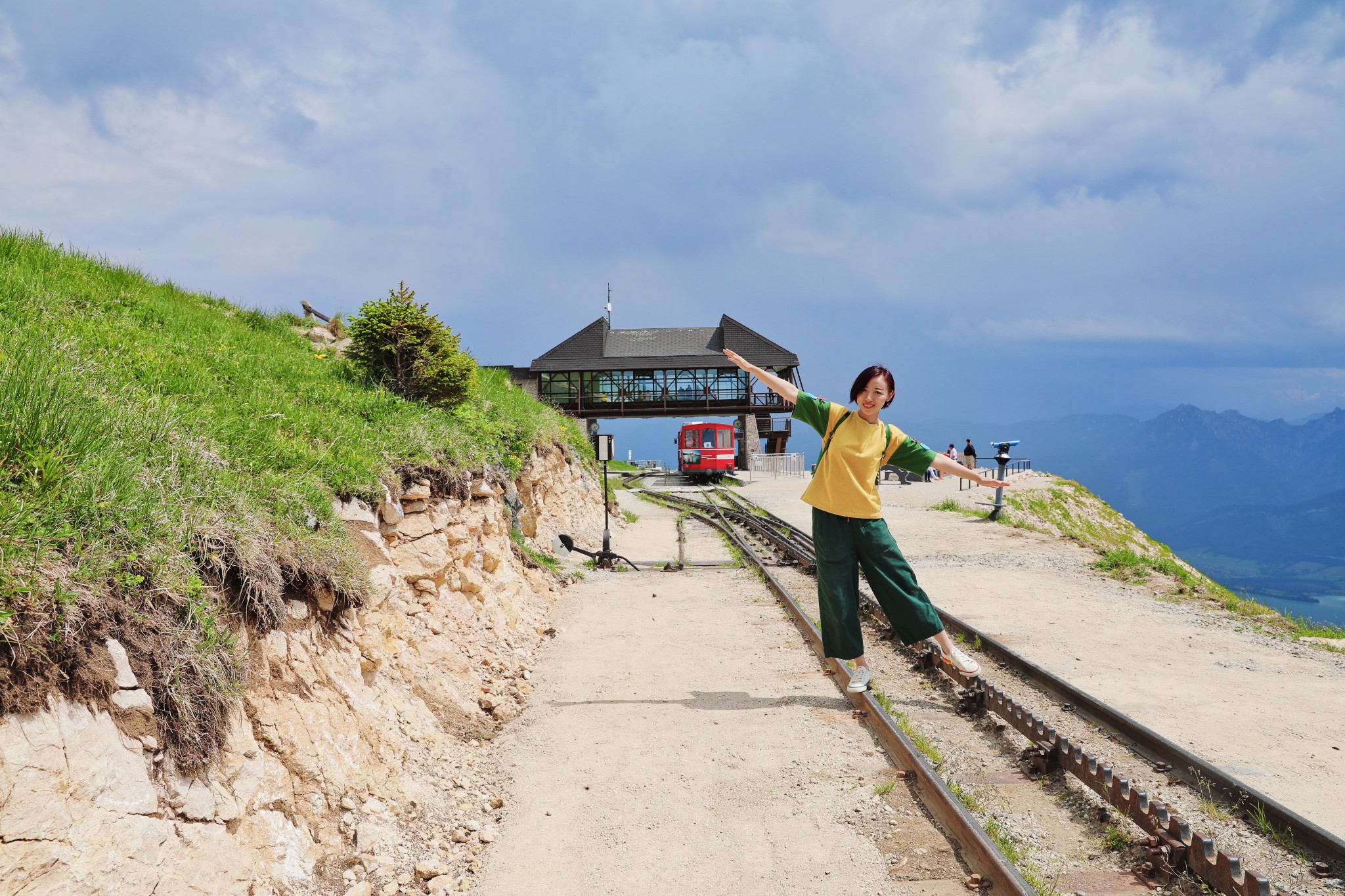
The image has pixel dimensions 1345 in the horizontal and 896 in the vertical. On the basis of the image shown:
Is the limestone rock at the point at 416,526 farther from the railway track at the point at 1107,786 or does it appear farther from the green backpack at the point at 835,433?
the railway track at the point at 1107,786

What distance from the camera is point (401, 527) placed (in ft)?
21.6

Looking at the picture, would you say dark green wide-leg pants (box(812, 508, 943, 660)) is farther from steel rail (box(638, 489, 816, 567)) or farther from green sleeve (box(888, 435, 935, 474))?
steel rail (box(638, 489, 816, 567))

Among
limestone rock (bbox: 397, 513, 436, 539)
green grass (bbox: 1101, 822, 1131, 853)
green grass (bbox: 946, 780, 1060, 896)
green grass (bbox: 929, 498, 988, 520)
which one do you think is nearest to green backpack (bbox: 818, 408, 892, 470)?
green grass (bbox: 946, 780, 1060, 896)

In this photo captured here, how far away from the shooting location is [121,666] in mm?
2826

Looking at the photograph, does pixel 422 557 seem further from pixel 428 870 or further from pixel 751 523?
pixel 751 523

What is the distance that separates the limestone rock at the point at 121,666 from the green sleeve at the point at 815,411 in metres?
4.15

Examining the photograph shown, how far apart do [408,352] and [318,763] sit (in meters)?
7.48

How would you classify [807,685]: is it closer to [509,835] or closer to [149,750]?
[509,835]

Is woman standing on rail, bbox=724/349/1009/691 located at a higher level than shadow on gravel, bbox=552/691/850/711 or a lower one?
higher

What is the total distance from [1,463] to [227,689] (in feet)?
4.56

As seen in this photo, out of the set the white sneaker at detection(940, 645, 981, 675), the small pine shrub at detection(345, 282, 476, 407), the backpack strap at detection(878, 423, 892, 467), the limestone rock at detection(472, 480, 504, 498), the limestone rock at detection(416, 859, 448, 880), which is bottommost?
the limestone rock at detection(416, 859, 448, 880)

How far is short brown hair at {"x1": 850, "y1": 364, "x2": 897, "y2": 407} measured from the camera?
531 centimetres

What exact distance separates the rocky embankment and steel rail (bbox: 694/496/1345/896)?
3.41m

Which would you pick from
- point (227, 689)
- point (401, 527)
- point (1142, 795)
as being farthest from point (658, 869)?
point (401, 527)
